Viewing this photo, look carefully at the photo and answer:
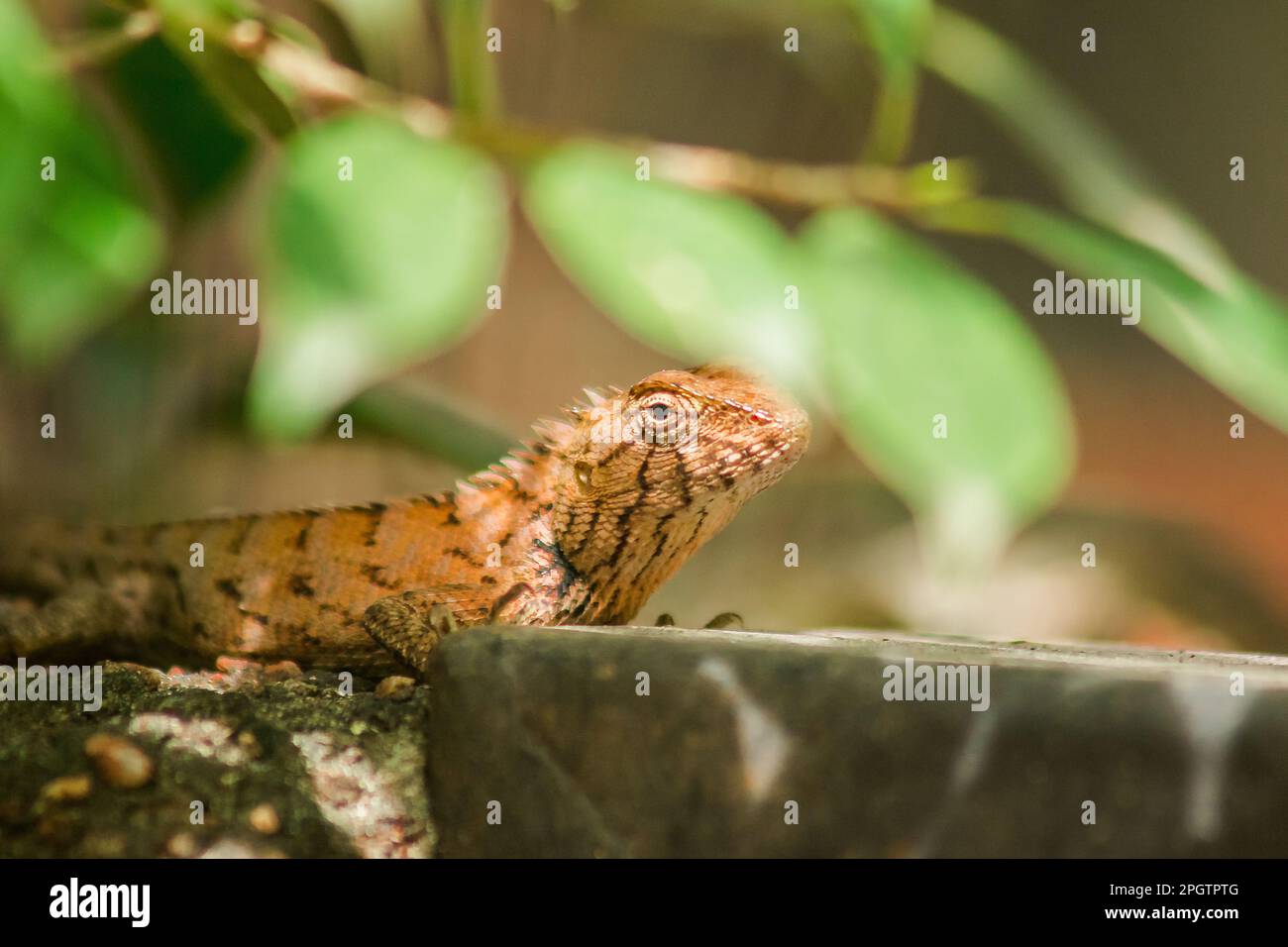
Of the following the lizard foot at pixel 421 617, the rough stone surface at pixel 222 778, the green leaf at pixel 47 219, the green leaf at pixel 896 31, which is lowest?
the rough stone surface at pixel 222 778

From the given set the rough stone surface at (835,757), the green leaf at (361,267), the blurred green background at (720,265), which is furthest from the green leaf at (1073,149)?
the green leaf at (361,267)

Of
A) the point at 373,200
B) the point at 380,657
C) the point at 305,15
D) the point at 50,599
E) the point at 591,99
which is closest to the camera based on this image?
the point at 373,200

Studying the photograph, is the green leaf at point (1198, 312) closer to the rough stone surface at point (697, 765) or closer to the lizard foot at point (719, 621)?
the rough stone surface at point (697, 765)

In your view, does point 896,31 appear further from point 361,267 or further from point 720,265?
point 361,267

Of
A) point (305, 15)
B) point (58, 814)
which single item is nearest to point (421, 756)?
point (58, 814)

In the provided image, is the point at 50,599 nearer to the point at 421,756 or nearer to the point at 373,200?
the point at 421,756

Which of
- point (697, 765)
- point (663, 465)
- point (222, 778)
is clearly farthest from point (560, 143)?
point (222, 778)
